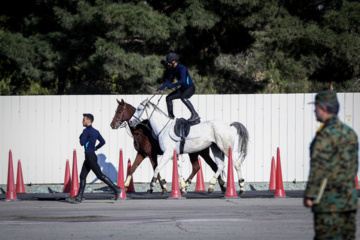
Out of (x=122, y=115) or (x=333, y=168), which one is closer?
(x=333, y=168)

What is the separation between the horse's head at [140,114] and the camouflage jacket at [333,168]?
11.2 meters

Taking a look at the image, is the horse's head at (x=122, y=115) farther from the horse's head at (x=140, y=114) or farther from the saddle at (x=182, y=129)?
the saddle at (x=182, y=129)

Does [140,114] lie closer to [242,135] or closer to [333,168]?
[242,135]

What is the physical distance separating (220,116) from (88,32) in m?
8.71

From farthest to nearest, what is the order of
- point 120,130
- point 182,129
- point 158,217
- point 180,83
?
point 120,130 < point 182,129 < point 180,83 < point 158,217

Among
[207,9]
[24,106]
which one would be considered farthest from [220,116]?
[207,9]

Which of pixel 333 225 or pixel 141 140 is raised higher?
pixel 141 140

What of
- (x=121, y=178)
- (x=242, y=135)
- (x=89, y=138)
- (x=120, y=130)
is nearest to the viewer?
(x=89, y=138)

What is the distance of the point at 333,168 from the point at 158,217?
6.28 metres

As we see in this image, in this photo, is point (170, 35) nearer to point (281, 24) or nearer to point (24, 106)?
point (281, 24)

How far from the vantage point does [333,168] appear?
6020 millimetres

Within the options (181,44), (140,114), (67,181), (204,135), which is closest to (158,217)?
(204,135)

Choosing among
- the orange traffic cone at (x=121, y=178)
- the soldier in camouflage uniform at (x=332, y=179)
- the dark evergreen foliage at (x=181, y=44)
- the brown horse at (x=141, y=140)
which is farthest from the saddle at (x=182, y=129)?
the soldier in camouflage uniform at (x=332, y=179)

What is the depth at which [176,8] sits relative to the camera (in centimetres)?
2667
